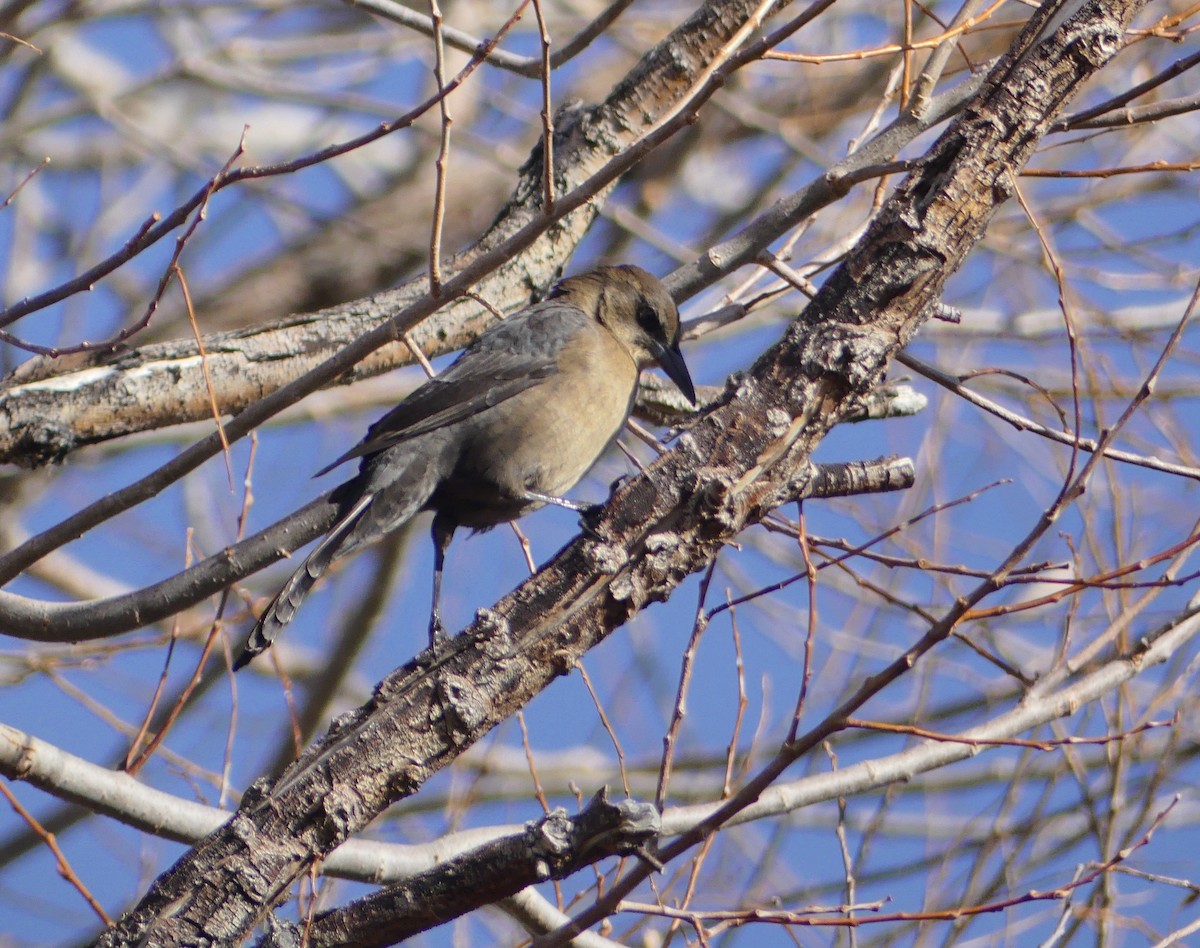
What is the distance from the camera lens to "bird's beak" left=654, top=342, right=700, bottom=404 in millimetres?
5020

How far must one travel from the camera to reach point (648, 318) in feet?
16.8

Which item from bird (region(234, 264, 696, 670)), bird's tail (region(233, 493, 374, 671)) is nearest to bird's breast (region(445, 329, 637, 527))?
bird (region(234, 264, 696, 670))

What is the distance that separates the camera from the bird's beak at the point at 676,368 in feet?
16.5

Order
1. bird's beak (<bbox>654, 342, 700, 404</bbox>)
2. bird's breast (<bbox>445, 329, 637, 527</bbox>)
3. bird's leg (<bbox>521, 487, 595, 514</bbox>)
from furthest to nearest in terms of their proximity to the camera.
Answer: bird's beak (<bbox>654, 342, 700, 404</bbox>), bird's breast (<bbox>445, 329, 637, 527</bbox>), bird's leg (<bbox>521, 487, 595, 514</bbox>)

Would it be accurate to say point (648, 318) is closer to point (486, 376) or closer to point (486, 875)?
point (486, 376)

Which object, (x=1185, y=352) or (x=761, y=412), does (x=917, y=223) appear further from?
(x=1185, y=352)

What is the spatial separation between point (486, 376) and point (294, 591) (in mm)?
1245

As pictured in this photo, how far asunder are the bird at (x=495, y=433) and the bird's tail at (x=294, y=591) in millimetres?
13

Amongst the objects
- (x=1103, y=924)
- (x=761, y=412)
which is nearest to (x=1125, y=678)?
(x=1103, y=924)

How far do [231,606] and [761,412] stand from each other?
23.2ft

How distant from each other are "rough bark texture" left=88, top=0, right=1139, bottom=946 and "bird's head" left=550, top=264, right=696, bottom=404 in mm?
2024

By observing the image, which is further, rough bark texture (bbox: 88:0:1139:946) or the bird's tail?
the bird's tail

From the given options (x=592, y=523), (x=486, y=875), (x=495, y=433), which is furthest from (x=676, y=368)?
(x=486, y=875)

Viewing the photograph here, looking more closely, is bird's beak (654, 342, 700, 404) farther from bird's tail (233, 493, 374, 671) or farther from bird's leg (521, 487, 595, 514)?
bird's tail (233, 493, 374, 671)
